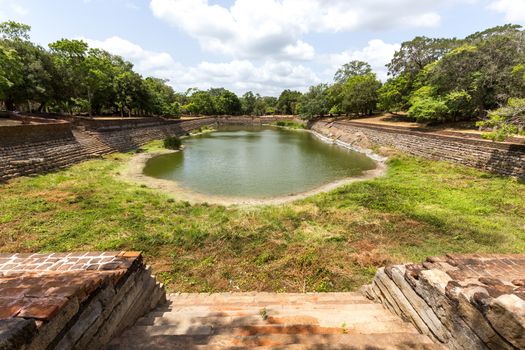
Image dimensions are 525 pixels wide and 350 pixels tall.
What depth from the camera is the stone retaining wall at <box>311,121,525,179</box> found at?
14.6 meters

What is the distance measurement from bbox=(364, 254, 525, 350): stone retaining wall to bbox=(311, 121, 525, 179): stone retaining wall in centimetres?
1447

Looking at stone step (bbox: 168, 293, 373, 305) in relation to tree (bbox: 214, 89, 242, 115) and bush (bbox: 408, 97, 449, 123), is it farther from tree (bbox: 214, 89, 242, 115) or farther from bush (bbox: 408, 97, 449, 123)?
tree (bbox: 214, 89, 242, 115)

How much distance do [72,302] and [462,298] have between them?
3930mm

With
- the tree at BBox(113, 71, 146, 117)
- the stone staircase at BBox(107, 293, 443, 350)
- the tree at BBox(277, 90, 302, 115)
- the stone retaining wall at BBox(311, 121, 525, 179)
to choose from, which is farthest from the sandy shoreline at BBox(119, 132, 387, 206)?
the tree at BBox(277, 90, 302, 115)

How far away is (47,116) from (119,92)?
12.8m

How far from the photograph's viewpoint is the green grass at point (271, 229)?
6.94 metres

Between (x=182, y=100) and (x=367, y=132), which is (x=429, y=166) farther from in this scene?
(x=182, y=100)

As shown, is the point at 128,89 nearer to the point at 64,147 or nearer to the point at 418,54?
the point at 64,147

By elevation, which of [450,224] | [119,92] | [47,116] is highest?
[119,92]

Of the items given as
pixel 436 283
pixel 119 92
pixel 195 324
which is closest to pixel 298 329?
pixel 195 324

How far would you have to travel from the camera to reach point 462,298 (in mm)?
2611

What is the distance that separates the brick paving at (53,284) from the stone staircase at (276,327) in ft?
2.45

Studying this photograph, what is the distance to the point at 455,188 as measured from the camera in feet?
44.1

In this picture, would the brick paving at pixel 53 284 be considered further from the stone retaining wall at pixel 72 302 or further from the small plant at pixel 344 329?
the small plant at pixel 344 329
